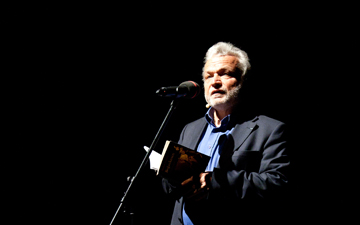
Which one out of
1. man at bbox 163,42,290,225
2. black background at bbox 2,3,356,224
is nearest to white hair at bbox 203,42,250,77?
man at bbox 163,42,290,225

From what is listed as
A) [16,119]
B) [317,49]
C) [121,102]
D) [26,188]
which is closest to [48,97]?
[16,119]

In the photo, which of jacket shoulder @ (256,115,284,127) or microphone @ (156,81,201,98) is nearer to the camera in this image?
microphone @ (156,81,201,98)

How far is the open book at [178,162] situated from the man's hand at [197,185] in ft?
0.10

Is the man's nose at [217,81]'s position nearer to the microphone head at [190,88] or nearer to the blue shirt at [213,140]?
the blue shirt at [213,140]

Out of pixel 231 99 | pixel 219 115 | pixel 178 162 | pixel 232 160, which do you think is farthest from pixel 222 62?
pixel 178 162

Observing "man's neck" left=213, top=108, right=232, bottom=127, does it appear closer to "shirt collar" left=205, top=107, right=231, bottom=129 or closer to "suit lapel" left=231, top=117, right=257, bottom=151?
"shirt collar" left=205, top=107, right=231, bottom=129

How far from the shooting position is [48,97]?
242 centimetres

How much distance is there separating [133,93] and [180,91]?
142 centimetres

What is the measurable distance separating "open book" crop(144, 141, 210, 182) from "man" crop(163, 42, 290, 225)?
45 millimetres

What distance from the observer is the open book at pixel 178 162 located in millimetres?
1309

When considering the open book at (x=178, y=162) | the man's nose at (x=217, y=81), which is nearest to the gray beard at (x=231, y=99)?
the man's nose at (x=217, y=81)

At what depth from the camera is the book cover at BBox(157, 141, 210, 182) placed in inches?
51.5

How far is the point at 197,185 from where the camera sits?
135 cm

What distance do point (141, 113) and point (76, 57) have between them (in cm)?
91
